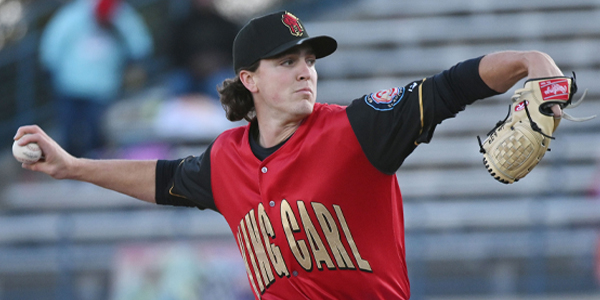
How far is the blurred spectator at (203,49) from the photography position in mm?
8141

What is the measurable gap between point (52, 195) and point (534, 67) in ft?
22.5

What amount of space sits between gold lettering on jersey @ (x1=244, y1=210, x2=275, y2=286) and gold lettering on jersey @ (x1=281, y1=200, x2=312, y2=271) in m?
0.19

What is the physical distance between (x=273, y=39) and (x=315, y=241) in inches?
35.3

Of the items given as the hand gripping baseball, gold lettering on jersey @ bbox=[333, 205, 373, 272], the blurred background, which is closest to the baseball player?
gold lettering on jersey @ bbox=[333, 205, 373, 272]

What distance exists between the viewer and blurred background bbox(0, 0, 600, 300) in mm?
6660

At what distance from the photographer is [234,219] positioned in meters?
3.51

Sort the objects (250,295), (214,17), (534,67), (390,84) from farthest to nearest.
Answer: (390,84)
(214,17)
(250,295)
(534,67)

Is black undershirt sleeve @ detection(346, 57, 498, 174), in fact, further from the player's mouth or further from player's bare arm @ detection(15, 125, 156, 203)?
player's bare arm @ detection(15, 125, 156, 203)

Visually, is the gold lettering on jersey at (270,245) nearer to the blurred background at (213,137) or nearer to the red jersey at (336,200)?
the red jersey at (336,200)

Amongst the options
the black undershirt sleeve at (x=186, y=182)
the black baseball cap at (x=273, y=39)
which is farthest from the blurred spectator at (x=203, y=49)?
the black baseball cap at (x=273, y=39)

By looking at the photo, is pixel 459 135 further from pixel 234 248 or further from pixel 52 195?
pixel 52 195

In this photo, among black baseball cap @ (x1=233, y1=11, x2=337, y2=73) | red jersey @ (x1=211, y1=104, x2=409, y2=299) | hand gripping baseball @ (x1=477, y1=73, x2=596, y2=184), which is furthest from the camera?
black baseball cap @ (x1=233, y1=11, x2=337, y2=73)

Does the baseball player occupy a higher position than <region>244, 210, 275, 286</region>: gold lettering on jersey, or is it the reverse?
the baseball player

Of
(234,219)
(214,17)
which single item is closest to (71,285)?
(214,17)
